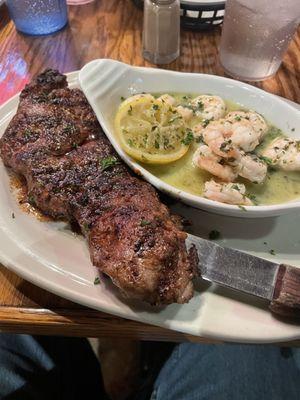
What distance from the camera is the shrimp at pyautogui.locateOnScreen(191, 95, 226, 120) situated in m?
1.39

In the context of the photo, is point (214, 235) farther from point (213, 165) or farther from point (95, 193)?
point (95, 193)

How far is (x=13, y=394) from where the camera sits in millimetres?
1273

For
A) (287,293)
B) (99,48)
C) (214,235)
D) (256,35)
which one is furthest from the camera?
(99,48)

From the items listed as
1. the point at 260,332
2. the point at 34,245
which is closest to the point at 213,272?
the point at 260,332

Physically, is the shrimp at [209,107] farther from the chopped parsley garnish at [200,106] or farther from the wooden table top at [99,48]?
the wooden table top at [99,48]

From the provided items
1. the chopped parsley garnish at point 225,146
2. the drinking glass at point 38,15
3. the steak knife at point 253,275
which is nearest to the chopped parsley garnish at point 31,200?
the steak knife at point 253,275

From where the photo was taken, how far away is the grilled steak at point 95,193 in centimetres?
90

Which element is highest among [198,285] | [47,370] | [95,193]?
[95,193]

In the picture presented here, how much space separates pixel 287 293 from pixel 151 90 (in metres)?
0.93

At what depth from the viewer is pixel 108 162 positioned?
117cm

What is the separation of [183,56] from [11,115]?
101 cm

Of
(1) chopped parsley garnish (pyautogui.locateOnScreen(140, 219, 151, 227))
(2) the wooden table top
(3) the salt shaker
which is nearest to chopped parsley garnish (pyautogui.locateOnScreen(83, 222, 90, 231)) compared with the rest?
(1) chopped parsley garnish (pyautogui.locateOnScreen(140, 219, 151, 227))

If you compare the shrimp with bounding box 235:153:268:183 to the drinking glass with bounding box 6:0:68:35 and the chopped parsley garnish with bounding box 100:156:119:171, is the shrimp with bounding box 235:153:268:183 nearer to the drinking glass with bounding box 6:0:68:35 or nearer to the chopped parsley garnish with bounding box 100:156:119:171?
the chopped parsley garnish with bounding box 100:156:119:171

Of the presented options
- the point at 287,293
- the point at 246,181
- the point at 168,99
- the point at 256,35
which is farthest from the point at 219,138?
the point at 256,35
